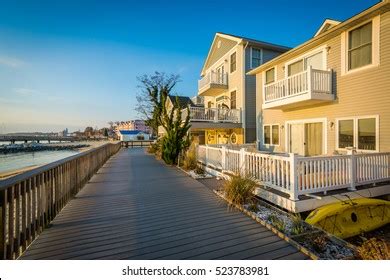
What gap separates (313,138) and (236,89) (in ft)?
23.1

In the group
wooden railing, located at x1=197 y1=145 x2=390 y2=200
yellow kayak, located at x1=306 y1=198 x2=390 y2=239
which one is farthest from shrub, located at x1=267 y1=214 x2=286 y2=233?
wooden railing, located at x1=197 y1=145 x2=390 y2=200

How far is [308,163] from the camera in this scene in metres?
4.67

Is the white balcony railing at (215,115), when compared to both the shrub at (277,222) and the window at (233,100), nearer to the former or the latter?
the window at (233,100)

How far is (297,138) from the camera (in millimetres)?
9797

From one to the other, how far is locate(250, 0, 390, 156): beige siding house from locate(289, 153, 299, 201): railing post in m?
4.08

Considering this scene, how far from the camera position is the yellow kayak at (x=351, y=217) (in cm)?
408

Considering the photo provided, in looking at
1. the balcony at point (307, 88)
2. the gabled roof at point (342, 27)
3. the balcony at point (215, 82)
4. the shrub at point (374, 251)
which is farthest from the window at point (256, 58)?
the shrub at point (374, 251)

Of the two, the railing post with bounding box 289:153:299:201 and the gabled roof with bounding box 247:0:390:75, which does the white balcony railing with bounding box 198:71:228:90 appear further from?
the railing post with bounding box 289:153:299:201

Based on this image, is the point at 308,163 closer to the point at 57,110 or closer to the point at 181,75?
the point at 57,110

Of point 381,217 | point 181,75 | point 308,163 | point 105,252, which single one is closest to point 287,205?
point 308,163

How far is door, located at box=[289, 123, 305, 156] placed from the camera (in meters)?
9.51

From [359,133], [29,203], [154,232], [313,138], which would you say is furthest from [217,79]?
[29,203]

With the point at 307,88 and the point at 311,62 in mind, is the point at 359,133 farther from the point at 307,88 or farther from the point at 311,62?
the point at 311,62

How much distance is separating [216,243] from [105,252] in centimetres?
154
